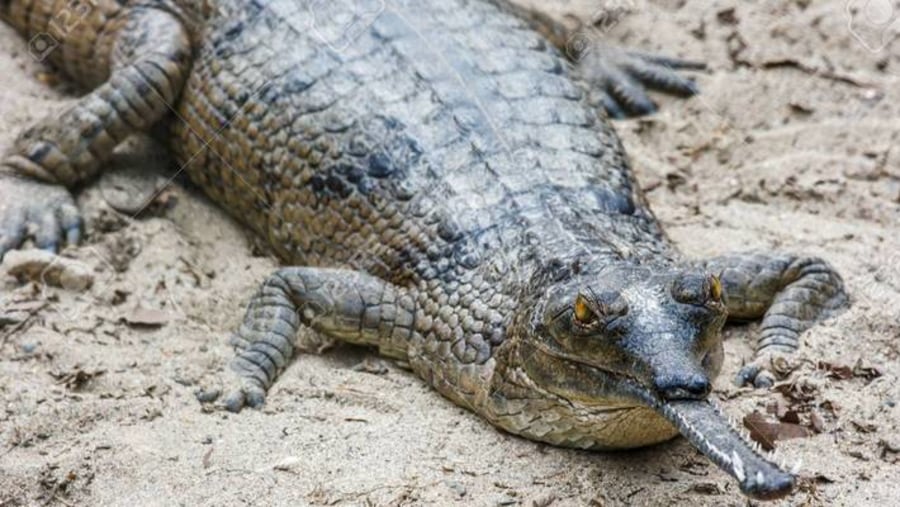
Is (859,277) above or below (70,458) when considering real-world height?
above

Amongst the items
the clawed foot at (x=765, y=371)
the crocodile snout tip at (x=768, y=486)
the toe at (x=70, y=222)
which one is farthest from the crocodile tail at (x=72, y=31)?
the crocodile snout tip at (x=768, y=486)

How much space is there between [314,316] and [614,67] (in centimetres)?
278

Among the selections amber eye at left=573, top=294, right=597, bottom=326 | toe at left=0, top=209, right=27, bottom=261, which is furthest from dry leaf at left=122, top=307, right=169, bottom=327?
amber eye at left=573, top=294, right=597, bottom=326

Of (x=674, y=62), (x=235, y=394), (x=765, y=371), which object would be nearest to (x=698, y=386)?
(x=765, y=371)

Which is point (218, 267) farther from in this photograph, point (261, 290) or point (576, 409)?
point (576, 409)

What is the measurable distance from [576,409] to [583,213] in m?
1.04

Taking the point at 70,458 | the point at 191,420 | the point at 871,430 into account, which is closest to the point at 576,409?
the point at 871,430

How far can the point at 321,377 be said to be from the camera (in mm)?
4941

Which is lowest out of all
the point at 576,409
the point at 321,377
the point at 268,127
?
the point at 321,377

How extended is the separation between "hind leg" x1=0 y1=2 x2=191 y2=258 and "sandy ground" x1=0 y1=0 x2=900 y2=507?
0.19 meters

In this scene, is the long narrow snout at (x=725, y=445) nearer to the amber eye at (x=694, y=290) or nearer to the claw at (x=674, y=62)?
the amber eye at (x=694, y=290)

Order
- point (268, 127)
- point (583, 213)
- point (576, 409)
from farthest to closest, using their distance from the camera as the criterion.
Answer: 1. point (268, 127)
2. point (583, 213)
3. point (576, 409)

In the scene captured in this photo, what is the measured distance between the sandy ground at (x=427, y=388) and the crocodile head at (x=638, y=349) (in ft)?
1.21

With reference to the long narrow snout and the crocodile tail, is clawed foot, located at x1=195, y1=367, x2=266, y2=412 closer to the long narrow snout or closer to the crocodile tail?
the long narrow snout
